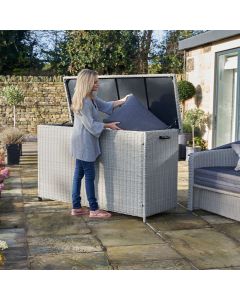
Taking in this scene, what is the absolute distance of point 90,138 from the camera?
4.39 metres

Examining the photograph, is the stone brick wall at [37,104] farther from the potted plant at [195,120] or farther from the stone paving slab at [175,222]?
the stone paving slab at [175,222]

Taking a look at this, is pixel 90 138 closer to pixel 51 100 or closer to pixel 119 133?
pixel 119 133

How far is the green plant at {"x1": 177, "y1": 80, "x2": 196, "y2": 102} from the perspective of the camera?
30.9ft

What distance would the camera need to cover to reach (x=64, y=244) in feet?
12.1

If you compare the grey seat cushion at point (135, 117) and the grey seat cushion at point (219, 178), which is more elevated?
the grey seat cushion at point (135, 117)

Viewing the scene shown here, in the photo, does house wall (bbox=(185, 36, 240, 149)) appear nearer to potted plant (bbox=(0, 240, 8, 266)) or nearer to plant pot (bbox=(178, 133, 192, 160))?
plant pot (bbox=(178, 133, 192, 160))

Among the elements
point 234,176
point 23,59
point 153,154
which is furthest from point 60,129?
point 23,59

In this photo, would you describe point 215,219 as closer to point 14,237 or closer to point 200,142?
point 14,237

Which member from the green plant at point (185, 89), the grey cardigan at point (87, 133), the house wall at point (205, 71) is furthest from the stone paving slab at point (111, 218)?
the green plant at point (185, 89)

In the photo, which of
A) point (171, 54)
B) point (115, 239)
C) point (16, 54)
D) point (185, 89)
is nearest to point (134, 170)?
point (115, 239)

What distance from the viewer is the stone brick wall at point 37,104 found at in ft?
43.1

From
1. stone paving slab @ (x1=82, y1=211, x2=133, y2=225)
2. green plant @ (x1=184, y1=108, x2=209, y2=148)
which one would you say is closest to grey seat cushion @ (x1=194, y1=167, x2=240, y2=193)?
stone paving slab @ (x1=82, y1=211, x2=133, y2=225)

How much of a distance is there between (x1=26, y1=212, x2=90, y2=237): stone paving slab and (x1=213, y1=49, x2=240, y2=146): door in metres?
4.10

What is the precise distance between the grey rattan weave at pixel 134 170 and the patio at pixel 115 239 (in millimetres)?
170
